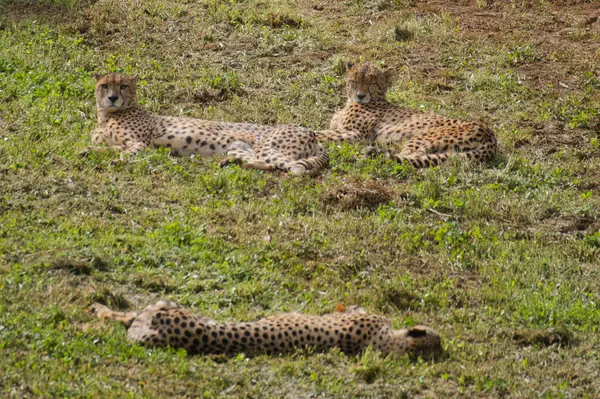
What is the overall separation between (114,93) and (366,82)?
110 inches

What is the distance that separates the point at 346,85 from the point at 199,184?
A: 3259 mm

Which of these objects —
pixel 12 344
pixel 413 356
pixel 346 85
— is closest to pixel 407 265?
pixel 413 356

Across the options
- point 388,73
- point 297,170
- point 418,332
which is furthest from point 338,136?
point 418,332

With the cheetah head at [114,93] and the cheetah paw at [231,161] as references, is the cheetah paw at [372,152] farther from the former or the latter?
the cheetah head at [114,93]

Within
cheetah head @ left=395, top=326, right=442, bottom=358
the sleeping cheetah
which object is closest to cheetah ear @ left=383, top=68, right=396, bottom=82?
the sleeping cheetah

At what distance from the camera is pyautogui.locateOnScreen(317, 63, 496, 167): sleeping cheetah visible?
10930 mm

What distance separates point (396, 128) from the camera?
11.7 metres

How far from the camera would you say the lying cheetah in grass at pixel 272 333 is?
22.4 ft

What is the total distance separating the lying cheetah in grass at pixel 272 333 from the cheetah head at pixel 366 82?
206 inches

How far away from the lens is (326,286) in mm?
8078

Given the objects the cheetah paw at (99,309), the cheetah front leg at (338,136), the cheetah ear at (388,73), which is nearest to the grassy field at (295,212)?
the cheetah paw at (99,309)

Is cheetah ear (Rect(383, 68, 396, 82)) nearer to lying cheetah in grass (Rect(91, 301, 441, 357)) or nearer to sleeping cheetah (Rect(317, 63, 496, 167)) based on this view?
sleeping cheetah (Rect(317, 63, 496, 167))

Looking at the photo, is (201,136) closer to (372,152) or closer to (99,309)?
(372,152)

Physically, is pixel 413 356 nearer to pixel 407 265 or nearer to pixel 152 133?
pixel 407 265
